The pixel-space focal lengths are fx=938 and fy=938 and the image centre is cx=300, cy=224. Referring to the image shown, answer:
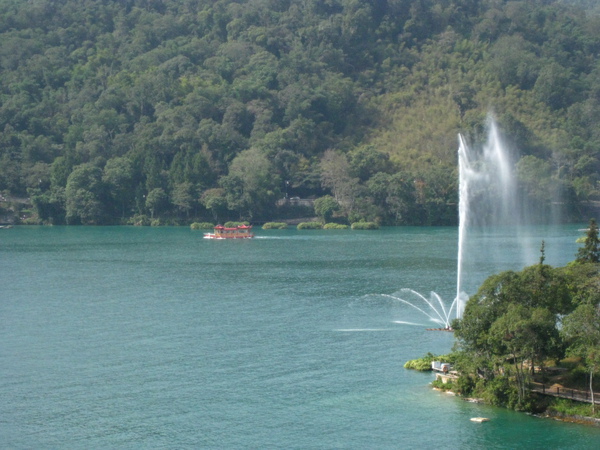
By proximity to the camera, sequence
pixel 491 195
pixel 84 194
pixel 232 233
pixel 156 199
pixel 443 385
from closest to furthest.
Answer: pixel 443 385 → pixel 232 233 → pixel 491 195 → pixel 84 194 → pixel 156 199

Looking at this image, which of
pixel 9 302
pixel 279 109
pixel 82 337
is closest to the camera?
pixel 82 337

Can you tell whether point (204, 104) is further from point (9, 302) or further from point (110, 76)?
point (9, 302)

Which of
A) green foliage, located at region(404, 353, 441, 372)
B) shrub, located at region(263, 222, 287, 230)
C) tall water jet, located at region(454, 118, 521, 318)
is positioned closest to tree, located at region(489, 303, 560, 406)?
green foliage, located at region(404, 353, 441, 372)

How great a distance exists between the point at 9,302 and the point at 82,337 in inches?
615

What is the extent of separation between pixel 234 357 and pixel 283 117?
122 metres

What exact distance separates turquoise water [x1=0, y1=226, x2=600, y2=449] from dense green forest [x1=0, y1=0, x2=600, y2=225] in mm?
52828

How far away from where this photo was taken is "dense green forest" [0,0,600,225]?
484 ft

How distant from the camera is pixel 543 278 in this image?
43625mm

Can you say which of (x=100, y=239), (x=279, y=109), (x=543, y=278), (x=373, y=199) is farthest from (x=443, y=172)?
(x=543, y=278)

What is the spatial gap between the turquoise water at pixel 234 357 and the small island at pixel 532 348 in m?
0.99

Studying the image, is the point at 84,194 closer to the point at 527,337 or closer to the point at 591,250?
the point at 591,250

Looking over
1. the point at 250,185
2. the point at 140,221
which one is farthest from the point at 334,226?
the point at 140,221

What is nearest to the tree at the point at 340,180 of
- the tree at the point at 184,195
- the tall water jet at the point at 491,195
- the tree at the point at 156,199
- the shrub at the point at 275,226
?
the shrub at the point at 275,226

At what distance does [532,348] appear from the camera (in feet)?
128
